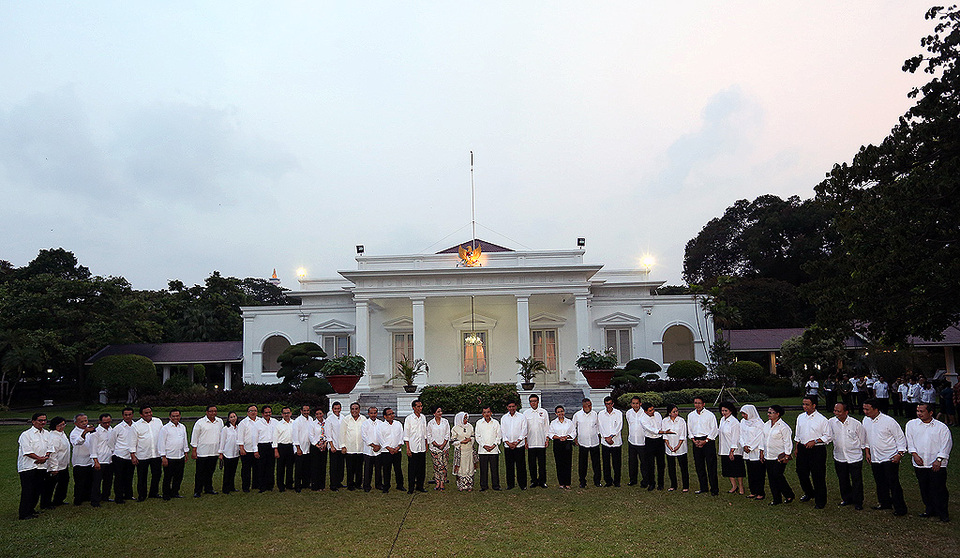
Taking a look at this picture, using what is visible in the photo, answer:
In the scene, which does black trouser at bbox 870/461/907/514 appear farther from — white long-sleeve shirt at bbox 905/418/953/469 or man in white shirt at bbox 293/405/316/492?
man in white shirt at bbox 293/405/316/492

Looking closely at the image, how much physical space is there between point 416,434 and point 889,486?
636 cm

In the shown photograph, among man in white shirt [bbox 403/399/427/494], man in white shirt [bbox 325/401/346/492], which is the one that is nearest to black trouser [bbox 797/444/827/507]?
man in white shirt [bbox 403/399/427/494]

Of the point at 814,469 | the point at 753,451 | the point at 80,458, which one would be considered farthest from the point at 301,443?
the point at 814,469

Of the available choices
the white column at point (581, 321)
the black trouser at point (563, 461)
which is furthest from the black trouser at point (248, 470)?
the white column at point (581, 321)

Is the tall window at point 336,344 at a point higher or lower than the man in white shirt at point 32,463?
higher

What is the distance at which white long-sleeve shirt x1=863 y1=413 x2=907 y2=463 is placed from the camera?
8125 mm

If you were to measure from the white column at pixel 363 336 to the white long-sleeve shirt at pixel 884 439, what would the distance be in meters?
17.1

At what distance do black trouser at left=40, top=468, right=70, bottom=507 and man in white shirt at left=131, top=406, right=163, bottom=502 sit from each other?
35.3 inches

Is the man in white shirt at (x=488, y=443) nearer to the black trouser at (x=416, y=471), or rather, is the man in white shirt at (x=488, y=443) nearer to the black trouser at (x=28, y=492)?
the black trouser at (x=416, y=471)

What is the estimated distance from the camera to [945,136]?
35.8 feet

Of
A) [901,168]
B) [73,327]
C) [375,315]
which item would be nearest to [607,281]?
[375,315]

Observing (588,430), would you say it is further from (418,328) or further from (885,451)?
(418,328)

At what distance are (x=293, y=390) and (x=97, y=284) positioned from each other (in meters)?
11.0

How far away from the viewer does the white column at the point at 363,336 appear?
23.1 m
